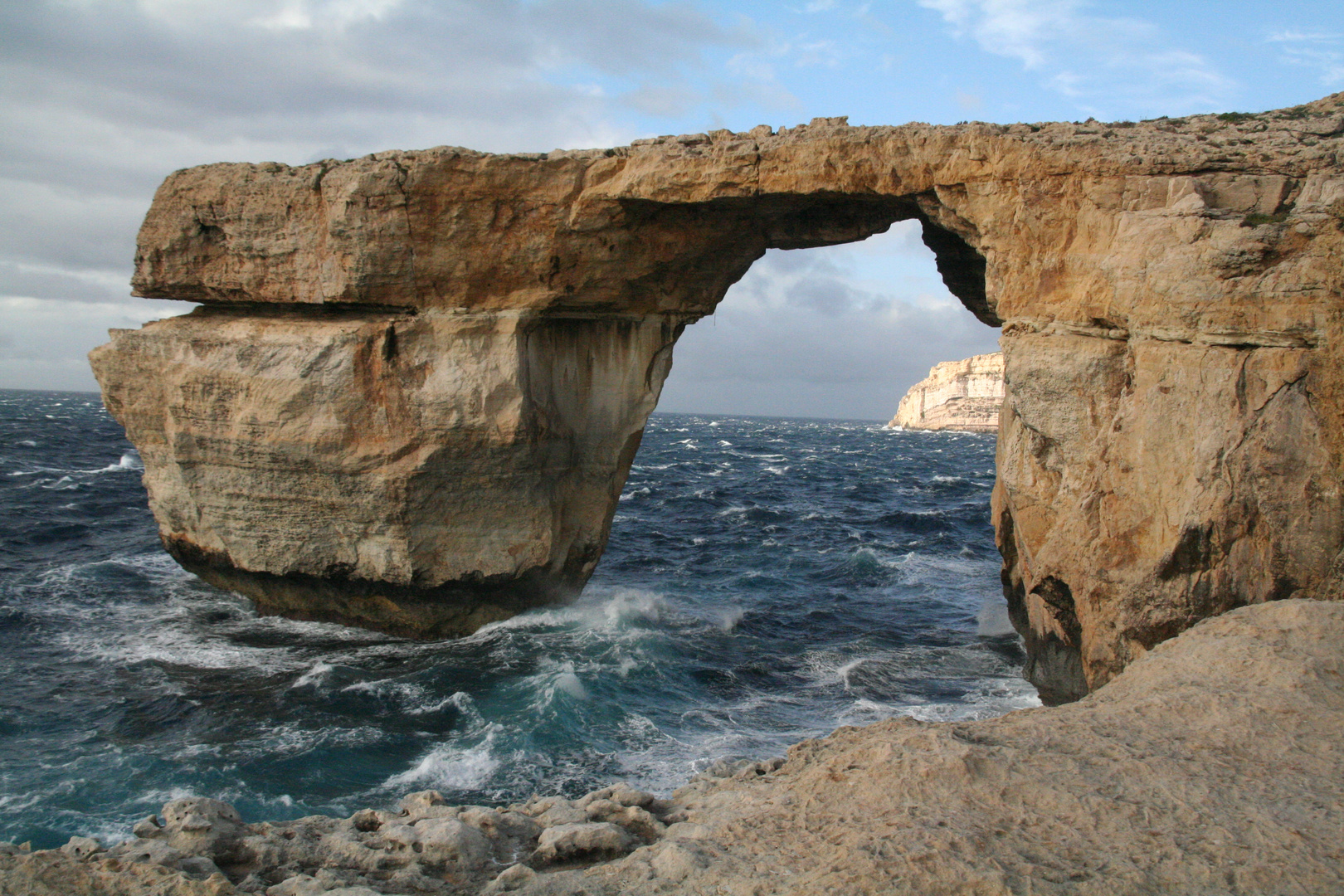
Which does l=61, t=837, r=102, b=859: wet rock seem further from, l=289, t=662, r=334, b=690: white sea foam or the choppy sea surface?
l=289, t=662, r=334, b=690: white sea foam

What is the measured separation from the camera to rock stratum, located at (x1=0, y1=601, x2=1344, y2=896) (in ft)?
14.5

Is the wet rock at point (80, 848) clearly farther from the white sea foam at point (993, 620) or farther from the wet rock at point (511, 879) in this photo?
the white sea foam at point (993, 620)

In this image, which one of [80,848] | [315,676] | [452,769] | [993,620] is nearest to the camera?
[80,848]

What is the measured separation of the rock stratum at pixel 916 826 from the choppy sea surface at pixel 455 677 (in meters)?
2.81

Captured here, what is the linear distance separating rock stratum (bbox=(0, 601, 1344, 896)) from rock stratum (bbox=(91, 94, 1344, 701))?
206 cm

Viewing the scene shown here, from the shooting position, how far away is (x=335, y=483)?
11.9 meters

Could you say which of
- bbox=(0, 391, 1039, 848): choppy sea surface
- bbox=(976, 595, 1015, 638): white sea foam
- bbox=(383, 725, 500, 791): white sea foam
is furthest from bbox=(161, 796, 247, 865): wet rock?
bbox=(976, 595, 1015, 638): white sea foam

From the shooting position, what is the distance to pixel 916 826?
4707 millimetres

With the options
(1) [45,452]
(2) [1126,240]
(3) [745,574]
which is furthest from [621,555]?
(1) [45,452]

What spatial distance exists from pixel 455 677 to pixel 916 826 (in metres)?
7.91

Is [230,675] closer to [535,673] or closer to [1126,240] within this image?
[535,673]

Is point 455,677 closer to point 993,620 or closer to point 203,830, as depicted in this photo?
point 203,830

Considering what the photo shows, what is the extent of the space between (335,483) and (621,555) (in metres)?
7.97

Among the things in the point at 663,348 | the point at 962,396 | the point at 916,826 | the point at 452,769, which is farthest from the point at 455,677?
the point at 962,396
